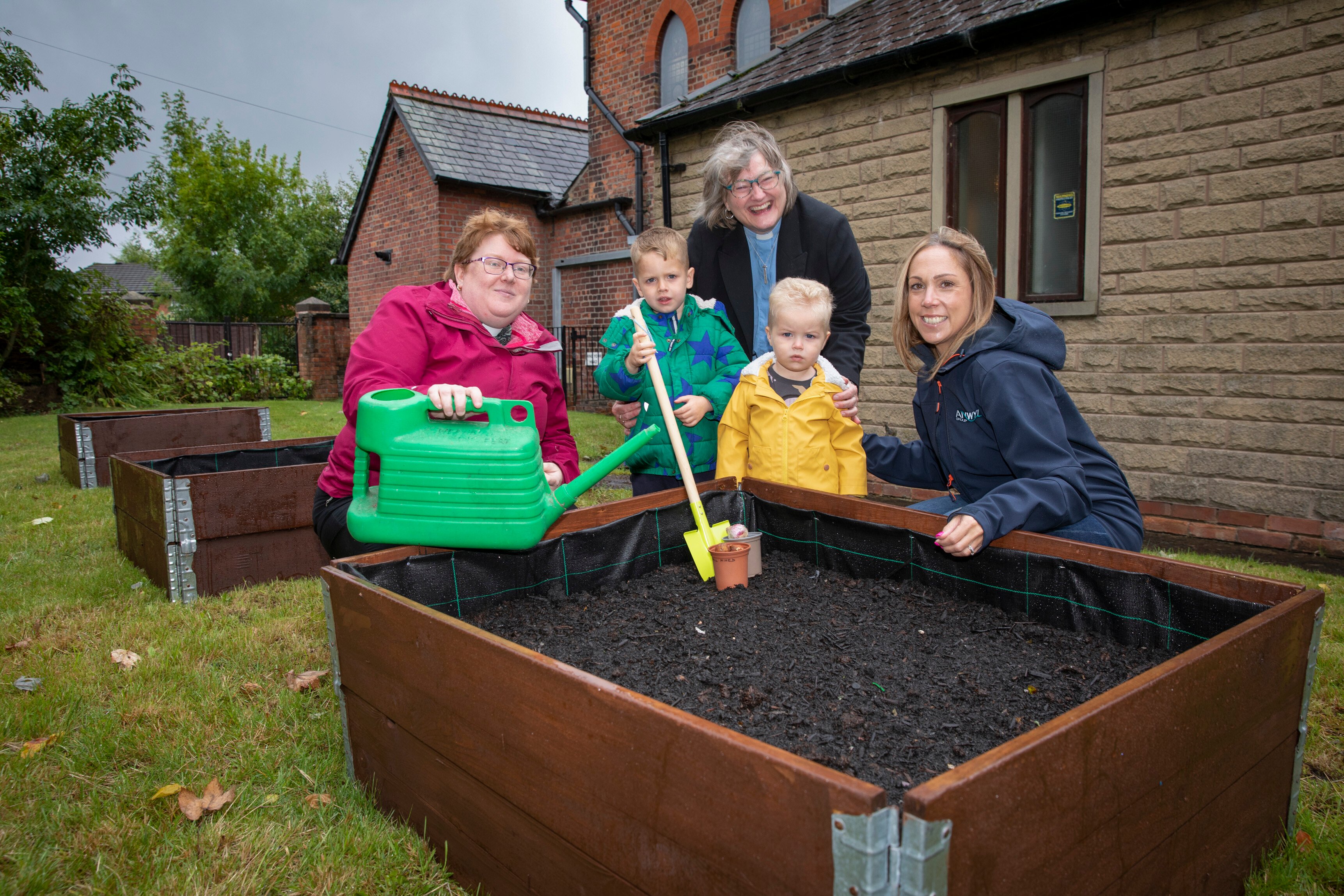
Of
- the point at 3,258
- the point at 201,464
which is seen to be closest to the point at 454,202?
the point at 3,258

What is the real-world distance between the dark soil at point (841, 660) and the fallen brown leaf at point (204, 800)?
66 centimetres

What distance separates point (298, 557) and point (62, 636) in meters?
0.96

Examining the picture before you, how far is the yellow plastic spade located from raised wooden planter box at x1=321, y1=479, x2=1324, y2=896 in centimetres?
83

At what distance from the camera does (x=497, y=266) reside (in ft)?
7.20

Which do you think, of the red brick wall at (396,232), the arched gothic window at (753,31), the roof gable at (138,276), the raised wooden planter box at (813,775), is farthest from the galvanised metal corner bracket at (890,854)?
the roof gable at (138,276)

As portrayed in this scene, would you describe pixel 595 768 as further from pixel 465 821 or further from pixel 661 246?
pixel 661 246

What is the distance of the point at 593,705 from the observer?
1.12 metres

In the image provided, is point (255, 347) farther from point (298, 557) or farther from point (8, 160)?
point (298, 557)

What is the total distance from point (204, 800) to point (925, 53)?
521 cm

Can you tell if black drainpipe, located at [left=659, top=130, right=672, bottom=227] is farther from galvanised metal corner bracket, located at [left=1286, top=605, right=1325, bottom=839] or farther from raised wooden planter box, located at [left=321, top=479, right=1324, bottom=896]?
galvanised metal corner bracket, located at [left=1286, top=605, right=1325, bottom=839]

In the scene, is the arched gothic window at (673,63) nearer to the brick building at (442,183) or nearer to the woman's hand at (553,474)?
the brick building at (442,183)

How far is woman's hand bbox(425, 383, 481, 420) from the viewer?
1.75 meters

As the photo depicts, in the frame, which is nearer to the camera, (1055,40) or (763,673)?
(763,673)

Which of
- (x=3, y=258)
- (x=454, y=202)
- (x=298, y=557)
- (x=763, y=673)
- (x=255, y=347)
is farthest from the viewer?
(x=255, y=347)
